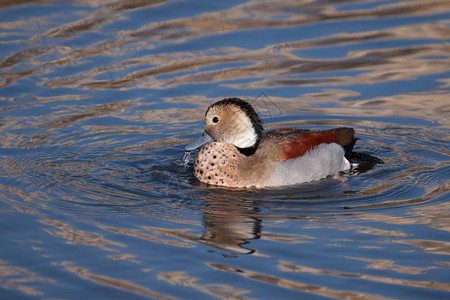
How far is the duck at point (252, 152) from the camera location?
927cm

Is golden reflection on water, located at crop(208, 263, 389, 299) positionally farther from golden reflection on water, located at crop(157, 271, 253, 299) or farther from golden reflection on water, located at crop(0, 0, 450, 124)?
golden reflection on water, located at crop(0, 0, 450, 124)

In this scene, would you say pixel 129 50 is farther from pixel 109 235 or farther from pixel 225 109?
pixel 109 235

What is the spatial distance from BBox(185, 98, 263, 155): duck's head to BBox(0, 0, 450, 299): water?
63cm

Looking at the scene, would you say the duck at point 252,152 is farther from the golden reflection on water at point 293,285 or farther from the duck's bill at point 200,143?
the golden reflection on water at point 293,285

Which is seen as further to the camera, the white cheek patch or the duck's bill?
the duck's bill

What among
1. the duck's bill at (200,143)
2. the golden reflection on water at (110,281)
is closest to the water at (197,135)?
the golden reflection on water at (110,281)

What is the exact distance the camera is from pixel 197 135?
35.7ft

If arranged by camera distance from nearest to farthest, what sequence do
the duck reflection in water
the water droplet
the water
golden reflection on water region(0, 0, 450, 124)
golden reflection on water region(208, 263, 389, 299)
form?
golden reflection on water region(208, 263, 389, 299) → the water → the duck reflection in water → the water droplet → golden reflection on water region(0, 0, 450, 124)

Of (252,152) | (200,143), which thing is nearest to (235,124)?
(252,152)

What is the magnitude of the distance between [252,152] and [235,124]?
0.38 meters

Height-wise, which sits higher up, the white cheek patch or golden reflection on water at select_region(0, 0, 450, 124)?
golden reflection on water at select_region(0, 0, 450, 124)

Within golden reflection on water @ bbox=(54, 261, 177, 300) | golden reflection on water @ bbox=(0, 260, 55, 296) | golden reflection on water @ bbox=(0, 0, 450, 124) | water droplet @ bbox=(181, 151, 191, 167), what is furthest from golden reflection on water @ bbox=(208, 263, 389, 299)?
golden reflection on water @ bbox=(0, 0, 450, 124)

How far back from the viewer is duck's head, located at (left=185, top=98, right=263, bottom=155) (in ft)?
31.0

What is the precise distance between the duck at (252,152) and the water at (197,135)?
8.4 inches
